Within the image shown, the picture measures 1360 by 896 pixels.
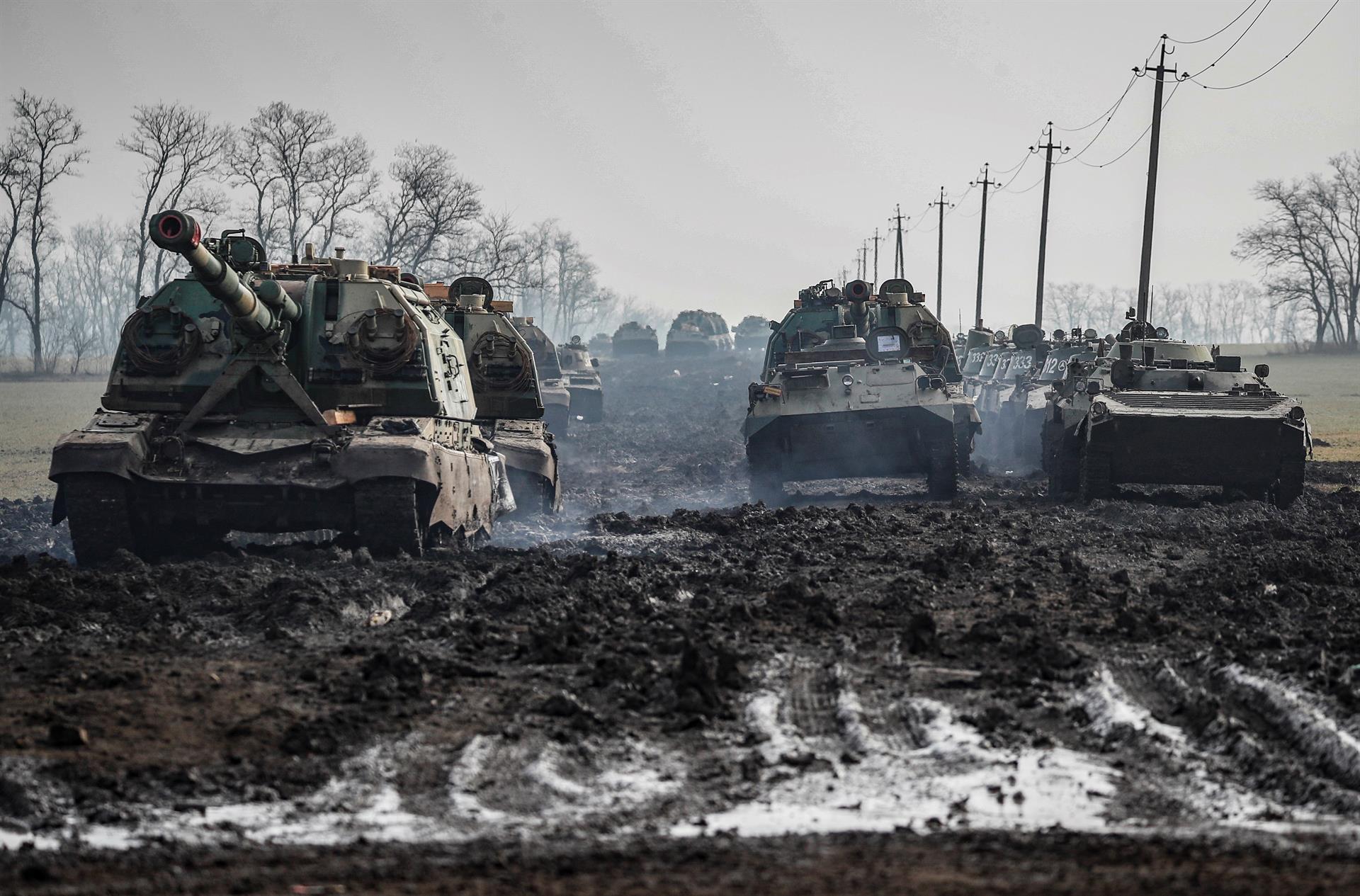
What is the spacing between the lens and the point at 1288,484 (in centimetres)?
1683

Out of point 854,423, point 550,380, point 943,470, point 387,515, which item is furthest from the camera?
point 550,380

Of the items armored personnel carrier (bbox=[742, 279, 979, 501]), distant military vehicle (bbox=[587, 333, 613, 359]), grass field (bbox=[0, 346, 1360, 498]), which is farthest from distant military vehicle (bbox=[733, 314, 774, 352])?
armored personnel carrier (bbox=[742, 279, 979, 501])

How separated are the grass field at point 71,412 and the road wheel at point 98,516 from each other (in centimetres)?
947

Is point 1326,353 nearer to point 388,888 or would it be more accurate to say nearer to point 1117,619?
point 1117,619

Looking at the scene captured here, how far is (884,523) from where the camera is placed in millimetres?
15422

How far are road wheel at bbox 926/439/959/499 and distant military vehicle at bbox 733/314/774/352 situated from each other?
71.4 metres

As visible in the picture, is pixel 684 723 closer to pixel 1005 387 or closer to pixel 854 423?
pixel 854 423

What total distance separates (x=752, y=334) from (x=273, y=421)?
80.7 m

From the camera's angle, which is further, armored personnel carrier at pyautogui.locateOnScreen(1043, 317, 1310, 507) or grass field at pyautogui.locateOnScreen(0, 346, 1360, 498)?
grass field at pyautogui.locateOnScreen(0, 346, 1360, 498)

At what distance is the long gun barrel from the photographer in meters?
10.6

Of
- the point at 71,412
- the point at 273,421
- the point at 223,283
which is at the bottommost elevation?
the point at 71,412

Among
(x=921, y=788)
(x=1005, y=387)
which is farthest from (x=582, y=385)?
(x=921, y=788)

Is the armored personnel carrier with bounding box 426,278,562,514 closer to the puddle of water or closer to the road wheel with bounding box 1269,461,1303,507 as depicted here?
the road wheel with bounding box 1269,461,1303,507

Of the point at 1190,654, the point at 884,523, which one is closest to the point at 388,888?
the point at 1190,654
